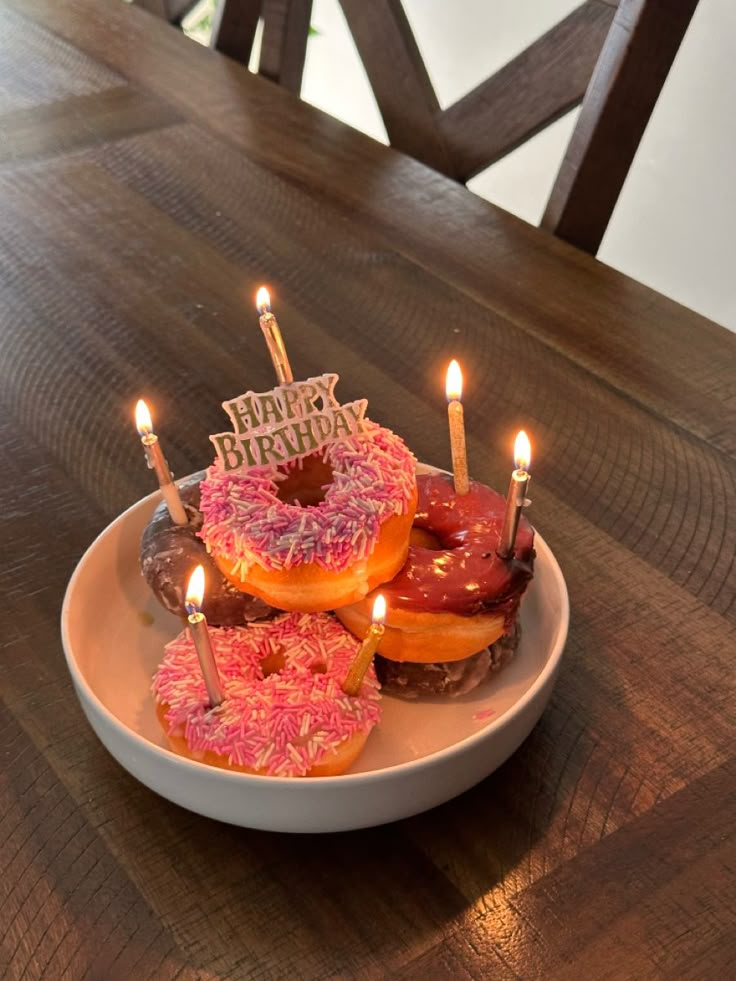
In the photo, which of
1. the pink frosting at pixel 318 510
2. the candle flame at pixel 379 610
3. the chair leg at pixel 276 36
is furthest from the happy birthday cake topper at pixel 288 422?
the chair leg at pixel 276 36

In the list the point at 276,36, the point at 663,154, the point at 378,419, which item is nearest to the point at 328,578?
the point at 378,419

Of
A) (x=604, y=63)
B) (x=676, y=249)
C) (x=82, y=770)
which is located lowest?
(x=676, y=249)

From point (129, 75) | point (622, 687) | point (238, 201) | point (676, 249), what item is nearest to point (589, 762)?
point (622, 687)

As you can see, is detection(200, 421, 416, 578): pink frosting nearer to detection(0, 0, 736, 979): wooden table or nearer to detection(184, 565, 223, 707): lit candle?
detection(184, 565, 223, 707): lit candle

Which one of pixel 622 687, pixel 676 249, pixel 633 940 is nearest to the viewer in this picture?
pixel 633 940

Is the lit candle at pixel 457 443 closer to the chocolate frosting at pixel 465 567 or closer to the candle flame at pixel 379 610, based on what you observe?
the chocolate frosting at pixel 465 567

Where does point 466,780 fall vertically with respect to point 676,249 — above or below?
above

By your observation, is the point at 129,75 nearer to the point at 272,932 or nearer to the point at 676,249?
the point at 272,932
